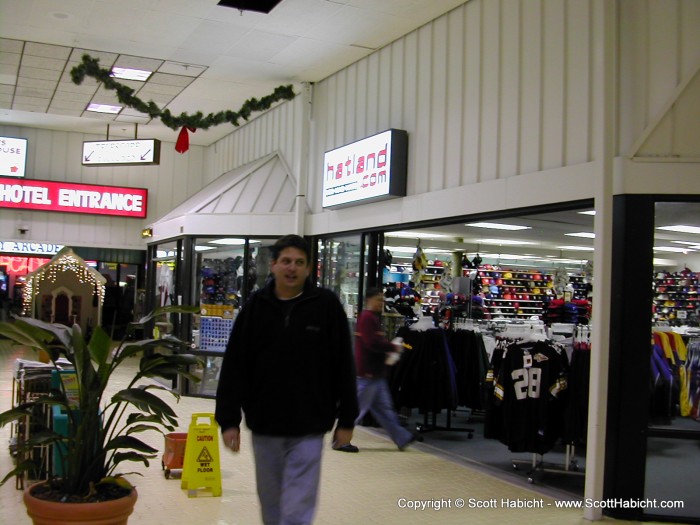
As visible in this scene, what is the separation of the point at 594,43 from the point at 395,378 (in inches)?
149

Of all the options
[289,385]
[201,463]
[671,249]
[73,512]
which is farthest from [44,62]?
[289,385]

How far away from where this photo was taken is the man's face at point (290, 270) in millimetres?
3393

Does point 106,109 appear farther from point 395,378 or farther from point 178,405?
point 395,378

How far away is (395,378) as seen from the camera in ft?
25.7

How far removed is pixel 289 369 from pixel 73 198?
12831 mm

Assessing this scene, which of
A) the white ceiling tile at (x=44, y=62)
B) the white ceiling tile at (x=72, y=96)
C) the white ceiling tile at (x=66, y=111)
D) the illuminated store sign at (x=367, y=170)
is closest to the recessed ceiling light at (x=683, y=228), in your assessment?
the illuminated store sign at (x=367, y=170)

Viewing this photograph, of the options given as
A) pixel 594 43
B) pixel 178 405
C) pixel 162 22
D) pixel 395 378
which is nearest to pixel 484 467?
pixel 395 378

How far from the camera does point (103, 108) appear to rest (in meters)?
12.1

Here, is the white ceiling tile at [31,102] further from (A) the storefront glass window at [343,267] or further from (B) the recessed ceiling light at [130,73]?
(A) the storefront glass window at [343,267]

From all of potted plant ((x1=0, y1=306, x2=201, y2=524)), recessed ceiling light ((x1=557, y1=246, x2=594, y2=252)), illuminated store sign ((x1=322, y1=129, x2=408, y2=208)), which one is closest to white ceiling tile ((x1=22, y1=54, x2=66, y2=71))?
illuminated store sign ((x1=322, y1=129, x2=408, y2=208))

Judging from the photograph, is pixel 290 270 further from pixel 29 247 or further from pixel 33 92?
pixel 29 247

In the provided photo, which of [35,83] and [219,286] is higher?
[35,83]

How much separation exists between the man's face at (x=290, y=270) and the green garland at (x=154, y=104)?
689 cm

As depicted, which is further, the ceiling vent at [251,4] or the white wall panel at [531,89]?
the ceiling vent at [251,4]
